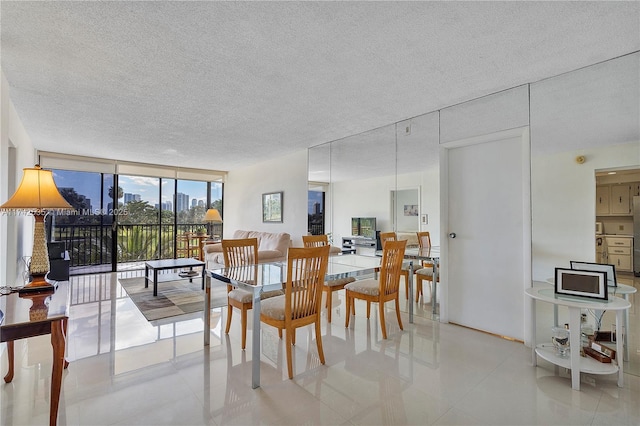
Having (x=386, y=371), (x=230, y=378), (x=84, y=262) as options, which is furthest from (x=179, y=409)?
(x=84, y=262)

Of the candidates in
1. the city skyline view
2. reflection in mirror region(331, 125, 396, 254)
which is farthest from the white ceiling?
the city skyline view

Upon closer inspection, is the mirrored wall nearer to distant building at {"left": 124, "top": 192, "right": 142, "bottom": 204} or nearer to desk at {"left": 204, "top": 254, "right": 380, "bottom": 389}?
desk at {"left": 204, "top": 254, "right": 380, "bottom": 389}

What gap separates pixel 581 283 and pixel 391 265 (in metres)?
1.49

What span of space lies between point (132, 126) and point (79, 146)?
2018 millimetres

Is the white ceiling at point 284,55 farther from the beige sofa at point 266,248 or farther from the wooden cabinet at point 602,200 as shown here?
the beige sofa at point 266,248

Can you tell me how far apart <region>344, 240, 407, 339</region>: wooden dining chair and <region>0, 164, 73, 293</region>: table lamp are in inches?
101

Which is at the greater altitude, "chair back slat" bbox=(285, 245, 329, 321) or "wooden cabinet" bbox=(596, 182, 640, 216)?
"wooden cabinet" bbox=(596, 182, 640, 216)

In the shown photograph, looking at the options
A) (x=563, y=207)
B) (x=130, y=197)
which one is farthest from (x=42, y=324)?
(x=130, y=197)

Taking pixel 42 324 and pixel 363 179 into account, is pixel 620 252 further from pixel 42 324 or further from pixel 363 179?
pixel 42 324

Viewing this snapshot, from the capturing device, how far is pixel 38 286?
81.5 inches

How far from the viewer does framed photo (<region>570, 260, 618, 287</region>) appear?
A: 7.63ft

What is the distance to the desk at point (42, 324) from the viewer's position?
1.57 m

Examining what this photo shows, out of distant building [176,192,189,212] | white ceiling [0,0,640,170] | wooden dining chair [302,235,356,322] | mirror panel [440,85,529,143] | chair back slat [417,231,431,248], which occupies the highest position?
white ceiling [0,0,640,170]

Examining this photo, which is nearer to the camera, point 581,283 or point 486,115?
point 581,283
